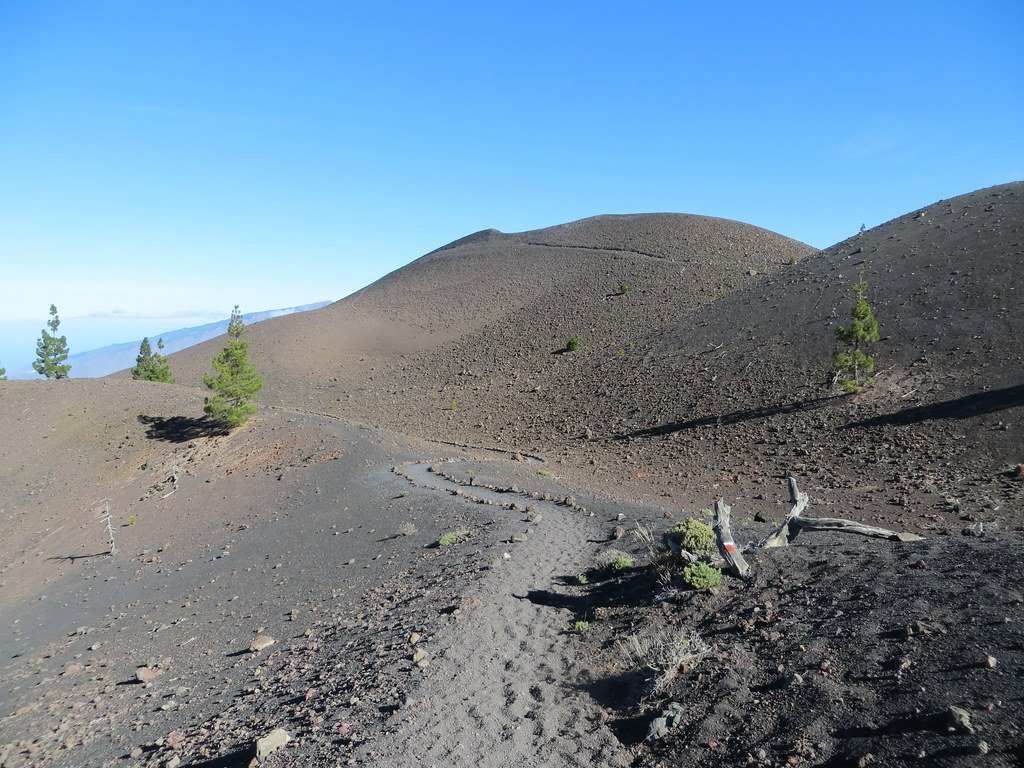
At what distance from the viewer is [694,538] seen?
9805 mm

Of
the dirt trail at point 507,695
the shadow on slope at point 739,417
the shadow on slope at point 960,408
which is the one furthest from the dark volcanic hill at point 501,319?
the dirt trail at point 507,695

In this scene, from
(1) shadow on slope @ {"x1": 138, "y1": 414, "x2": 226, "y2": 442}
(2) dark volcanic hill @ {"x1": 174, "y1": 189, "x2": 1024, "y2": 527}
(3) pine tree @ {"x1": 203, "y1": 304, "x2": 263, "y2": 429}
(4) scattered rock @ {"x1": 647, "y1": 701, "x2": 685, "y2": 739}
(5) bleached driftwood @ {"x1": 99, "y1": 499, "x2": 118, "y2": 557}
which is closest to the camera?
(4) scattered rock @ {"x1": 647, "y1": 701, "x2": 685, "y2": 739}

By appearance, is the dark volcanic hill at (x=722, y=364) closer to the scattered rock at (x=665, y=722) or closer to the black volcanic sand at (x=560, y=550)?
the black volcanic sand at (x=560, y=550)

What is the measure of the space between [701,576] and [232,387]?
25553 mm

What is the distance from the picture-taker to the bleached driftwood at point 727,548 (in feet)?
28.5

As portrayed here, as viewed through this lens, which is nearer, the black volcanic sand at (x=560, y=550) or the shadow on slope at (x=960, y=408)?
the black volcanic sand at (x=560, y=550)

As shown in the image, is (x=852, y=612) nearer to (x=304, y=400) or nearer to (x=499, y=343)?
(x=304, y=400)

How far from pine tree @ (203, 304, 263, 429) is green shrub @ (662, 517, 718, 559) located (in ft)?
80.0

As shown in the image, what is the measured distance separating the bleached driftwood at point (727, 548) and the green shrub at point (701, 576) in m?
0.24

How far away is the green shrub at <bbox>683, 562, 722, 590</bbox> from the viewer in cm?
851

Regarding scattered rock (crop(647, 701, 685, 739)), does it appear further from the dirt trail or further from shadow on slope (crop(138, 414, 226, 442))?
shadow on slope (crop(138, 414, 226, 442))

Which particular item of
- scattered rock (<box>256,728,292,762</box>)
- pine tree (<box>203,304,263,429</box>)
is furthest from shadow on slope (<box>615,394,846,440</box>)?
scattered rock (<box>256,728,292,762</box>)

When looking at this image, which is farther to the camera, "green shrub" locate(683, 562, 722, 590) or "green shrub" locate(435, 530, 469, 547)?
"green shrub" locate(435, 530, 469, 547)

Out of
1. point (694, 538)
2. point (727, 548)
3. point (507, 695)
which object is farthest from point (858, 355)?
point (507, 695)
